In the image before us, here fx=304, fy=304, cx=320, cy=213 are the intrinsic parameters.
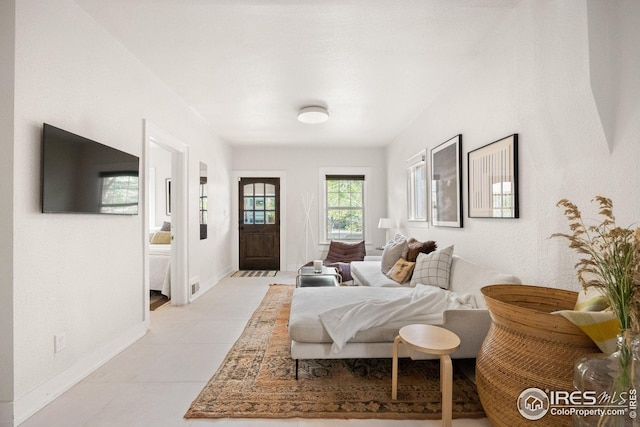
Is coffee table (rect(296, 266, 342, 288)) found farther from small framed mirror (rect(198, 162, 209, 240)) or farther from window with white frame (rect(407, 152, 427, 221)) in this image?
small framed mirror (rect(198, 162, 209, 240))

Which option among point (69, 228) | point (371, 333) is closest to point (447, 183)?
point (371, 333)

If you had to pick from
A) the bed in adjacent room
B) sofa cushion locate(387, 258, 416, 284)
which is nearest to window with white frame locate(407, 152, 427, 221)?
sofa cushion locate(387, 258, 416, 284)

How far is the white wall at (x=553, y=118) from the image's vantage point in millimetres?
1532

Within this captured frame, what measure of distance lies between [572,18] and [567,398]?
1.99 metres

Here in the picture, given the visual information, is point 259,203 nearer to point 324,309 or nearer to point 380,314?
point 324,309

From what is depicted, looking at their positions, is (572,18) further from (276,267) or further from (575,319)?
(276,267)

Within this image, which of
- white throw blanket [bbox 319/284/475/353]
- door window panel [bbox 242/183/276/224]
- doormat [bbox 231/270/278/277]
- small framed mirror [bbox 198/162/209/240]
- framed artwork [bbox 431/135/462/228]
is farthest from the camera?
door window panel [bbox 242/183/276/224]

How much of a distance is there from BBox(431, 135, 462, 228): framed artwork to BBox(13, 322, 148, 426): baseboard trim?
3.39 metres

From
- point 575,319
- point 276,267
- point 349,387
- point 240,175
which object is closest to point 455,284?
point 349,387

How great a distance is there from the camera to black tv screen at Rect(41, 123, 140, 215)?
1911 mm

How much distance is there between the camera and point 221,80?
329 centimetres

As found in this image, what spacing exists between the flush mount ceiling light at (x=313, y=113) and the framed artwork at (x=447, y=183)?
1.51 m

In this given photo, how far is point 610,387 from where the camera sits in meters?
1.11

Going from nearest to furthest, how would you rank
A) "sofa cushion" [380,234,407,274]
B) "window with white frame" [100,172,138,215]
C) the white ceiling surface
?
the white ceiling surface, "window with white frame" [100,172,138,215], "sofa cushion" [380,234,407,274]
